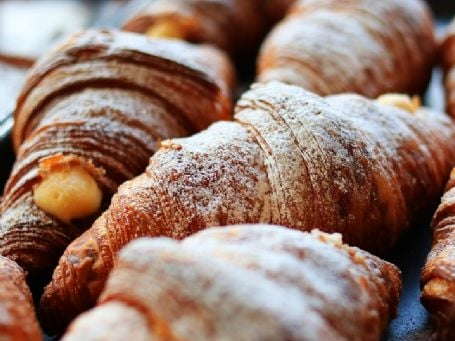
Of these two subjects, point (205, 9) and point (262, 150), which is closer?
point (262, 150)

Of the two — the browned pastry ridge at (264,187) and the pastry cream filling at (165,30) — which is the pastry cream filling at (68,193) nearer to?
the browned pastry ridge at (264,187)

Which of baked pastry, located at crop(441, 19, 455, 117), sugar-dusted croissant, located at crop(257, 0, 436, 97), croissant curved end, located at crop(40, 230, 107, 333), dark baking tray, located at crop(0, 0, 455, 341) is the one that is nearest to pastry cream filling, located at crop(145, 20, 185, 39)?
sugar-dusted croissant, located at crop(257, 0, 436, 97)

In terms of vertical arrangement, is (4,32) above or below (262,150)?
below

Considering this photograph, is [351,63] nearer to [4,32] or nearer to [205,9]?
[205,9]

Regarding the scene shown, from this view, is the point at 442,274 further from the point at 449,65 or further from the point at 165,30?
the point at 165,30

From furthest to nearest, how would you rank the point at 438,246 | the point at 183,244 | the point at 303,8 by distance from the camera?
the point at 303,8, the point at 438,246, the point at 183,244

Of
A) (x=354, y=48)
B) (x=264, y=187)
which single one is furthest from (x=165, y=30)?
(x=264, y=187)

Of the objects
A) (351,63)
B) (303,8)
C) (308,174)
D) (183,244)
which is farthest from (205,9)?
(183,244)
